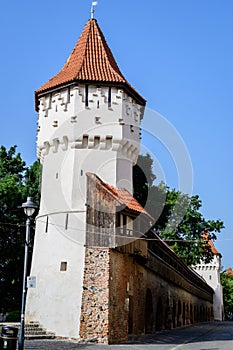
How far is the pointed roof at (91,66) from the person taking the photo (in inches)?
863

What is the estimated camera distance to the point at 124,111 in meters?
22.2

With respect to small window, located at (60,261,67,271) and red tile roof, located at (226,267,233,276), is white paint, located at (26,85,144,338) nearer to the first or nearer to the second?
small window, located at (60,261,67,271)

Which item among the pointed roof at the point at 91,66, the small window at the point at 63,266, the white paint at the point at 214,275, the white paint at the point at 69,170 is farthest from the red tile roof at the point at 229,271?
the small window at the point at 63,266

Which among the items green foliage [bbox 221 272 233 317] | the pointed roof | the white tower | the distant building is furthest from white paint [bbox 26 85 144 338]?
green foliage [bbox 221 272 233 317]

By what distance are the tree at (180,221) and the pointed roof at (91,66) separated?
9.83m

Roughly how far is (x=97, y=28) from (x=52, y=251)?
1223 cm

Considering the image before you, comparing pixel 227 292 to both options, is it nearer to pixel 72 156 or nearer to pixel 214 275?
pixel 214 275

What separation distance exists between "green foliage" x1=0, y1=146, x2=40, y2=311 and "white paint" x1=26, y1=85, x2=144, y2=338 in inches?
189

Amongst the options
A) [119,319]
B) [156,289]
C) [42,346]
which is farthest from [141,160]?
[42,346]

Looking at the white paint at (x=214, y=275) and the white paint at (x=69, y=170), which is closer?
the white paint at (x=69, y=170)

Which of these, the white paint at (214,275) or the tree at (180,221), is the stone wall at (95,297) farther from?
the white paint at (214,275)

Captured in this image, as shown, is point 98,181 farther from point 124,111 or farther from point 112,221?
point 124,111

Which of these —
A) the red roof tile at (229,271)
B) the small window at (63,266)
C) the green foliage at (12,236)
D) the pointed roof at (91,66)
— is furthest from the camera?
the red roof tile at (229,271)

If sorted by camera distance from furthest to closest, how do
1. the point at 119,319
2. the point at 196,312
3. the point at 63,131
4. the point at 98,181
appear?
the point at 196,312 → the point at 63,131 → the point at 98,181 → the point at 119,319
